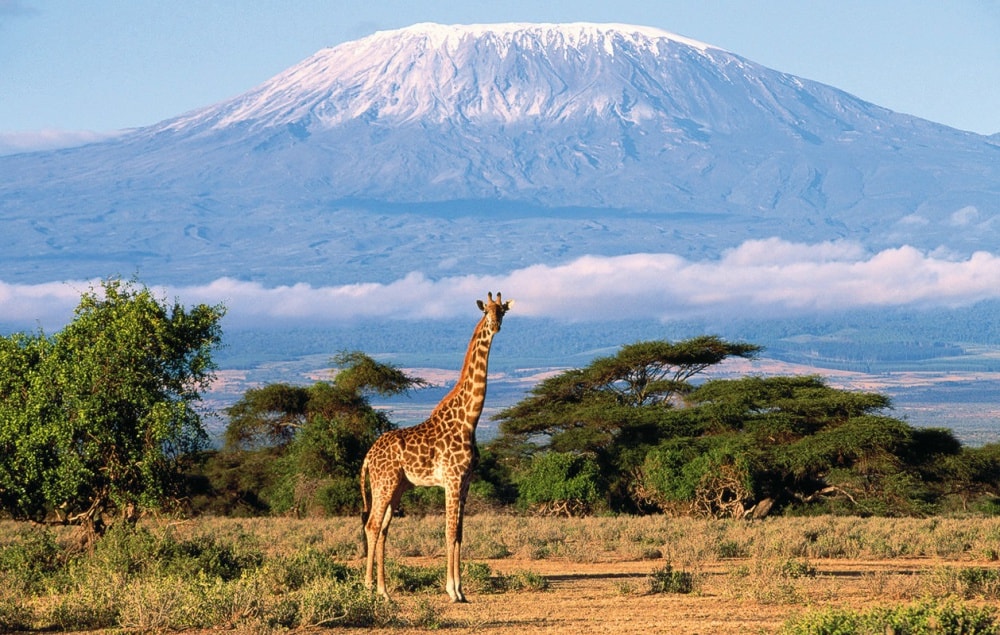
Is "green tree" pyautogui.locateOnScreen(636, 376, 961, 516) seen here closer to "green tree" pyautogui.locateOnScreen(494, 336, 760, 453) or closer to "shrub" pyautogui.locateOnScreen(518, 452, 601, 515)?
"shrub" pyautogui.locateOnScreen(518, 452, 601, 515)

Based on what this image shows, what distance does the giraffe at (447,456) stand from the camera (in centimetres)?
1877

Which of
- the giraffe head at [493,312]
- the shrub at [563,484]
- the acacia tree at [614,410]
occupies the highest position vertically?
the giraffe head at [493,312]

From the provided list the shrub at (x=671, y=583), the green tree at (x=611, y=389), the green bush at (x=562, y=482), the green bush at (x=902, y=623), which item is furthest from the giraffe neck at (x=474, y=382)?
the green tree at (x=611, y=389)

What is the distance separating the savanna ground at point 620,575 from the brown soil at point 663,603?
0.09ft

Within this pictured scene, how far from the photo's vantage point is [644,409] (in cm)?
4684

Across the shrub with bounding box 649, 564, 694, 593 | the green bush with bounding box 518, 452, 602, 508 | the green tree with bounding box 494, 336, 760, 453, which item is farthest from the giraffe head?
the green tree with bounding box 494, 336, 760, 453

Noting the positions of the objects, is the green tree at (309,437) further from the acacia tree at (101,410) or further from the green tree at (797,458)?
the acacia tree at (101,410)

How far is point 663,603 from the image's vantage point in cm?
1869

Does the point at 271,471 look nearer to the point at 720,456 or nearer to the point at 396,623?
the point at 720,456

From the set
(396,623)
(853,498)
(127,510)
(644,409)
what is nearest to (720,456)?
(853,498)

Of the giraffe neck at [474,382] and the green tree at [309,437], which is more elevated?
the giraffe neck at [474,382]

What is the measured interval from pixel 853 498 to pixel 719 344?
13.5 metres

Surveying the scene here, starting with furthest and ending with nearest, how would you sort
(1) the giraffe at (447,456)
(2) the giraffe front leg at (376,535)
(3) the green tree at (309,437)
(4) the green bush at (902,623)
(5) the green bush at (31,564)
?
1. (3) the green tree at (309,437)
2. (5) the green bush at (31,564)
3. (2) the giraffe front leg at (376,535)
4. (1) the giraffe at (447,456)
5. (4) the green bush at (902,623)

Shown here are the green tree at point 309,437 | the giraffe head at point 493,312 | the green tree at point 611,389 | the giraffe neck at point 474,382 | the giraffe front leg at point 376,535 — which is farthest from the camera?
the green tree at point 611,389
